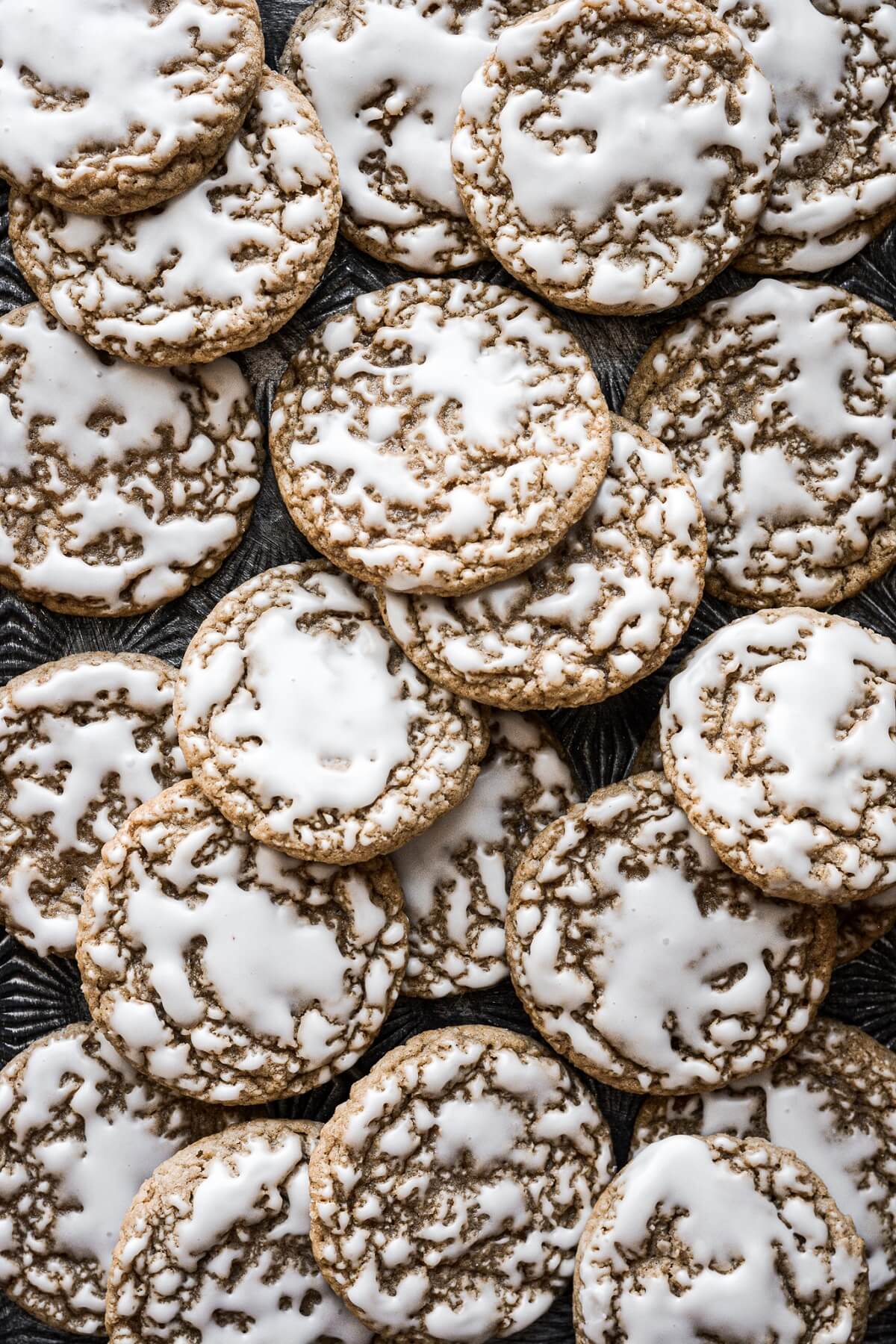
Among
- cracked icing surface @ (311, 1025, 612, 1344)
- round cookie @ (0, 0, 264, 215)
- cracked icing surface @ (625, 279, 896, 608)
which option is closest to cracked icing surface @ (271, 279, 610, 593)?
cracked icing surface @ (625, 279, 896, 608)

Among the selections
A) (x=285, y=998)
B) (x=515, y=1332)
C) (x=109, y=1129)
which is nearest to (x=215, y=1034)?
(x=285, y=998)

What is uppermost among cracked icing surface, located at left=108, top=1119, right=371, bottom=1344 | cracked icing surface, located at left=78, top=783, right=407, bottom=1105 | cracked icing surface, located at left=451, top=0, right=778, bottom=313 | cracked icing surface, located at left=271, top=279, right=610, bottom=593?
cracked icing surface, located at left=451, top=0, right=778, bottom=313

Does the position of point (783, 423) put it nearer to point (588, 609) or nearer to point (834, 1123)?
point (588, 609)

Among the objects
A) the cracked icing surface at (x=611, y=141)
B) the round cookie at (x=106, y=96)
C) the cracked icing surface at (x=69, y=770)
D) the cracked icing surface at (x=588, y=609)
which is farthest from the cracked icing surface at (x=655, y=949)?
the round cookie at (x=106, y=96)

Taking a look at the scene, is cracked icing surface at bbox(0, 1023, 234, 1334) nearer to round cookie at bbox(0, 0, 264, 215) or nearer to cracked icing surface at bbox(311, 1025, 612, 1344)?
cracked icing surface at bbox(311, 1025, 612, 1344)

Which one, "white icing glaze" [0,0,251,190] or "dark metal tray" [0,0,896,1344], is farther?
"dark metal tray" [0,0,896,1344]

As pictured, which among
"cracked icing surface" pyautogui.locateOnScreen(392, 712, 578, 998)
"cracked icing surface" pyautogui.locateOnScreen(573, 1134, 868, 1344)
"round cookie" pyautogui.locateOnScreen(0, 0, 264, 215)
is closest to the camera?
"round cookie" pyautogui.locateOnScreen(0, 0, 264, 215)
